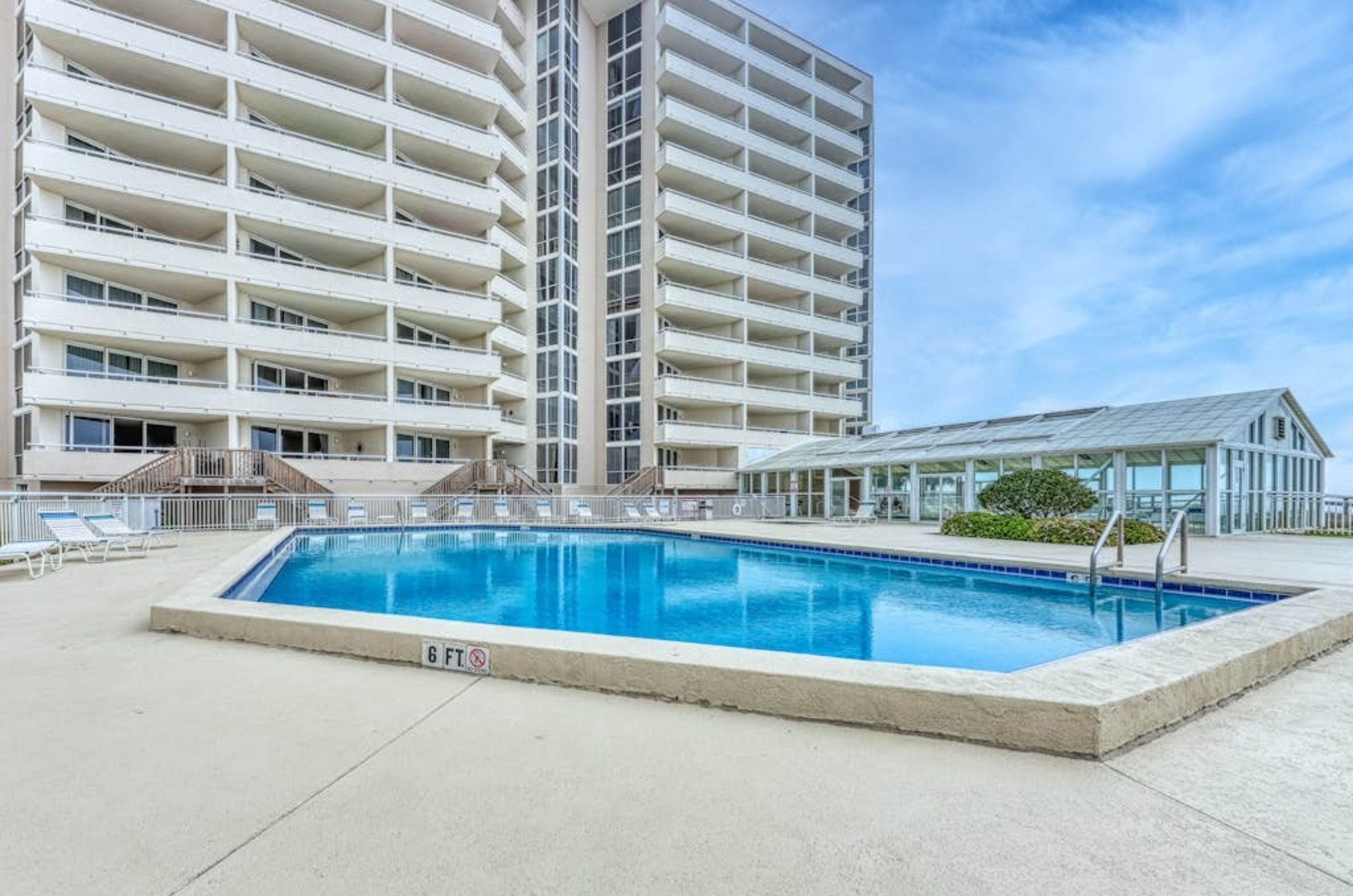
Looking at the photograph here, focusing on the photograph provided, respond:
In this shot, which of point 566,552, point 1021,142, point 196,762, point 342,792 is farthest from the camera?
point 1021,142

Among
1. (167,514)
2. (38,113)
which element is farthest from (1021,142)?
(38,113)

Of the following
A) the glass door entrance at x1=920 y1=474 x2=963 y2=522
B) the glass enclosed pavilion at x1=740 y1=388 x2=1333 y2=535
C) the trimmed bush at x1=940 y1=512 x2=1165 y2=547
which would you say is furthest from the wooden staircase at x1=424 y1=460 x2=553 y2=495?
the trimmed bush at x1=940 y1=512 x2=1165 y2=547

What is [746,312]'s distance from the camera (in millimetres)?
31453

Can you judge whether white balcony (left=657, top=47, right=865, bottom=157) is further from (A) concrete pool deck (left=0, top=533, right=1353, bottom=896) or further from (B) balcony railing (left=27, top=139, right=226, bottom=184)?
(A) concrete pool deck (left=0, top=533, right=1353, bottom=896)

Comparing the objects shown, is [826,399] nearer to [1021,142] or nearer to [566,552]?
[1021,142]

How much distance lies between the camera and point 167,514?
1658 cm

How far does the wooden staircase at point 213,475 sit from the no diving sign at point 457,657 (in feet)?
56.2

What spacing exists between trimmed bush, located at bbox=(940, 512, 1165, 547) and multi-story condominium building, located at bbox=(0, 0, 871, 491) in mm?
15322

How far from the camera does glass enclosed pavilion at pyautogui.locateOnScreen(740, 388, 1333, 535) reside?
15531mm

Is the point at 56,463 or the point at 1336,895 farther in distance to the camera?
the point at 56,463

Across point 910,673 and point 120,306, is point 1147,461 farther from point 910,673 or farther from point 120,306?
point 120,306

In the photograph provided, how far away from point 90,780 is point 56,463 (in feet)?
70.7

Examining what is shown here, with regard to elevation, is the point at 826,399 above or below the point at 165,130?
below

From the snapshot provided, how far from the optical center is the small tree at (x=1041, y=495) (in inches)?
567
